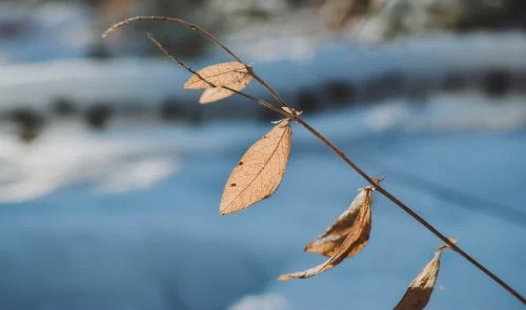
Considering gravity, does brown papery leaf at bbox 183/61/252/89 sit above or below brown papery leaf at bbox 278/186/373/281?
above

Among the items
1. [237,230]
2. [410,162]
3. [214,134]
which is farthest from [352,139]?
[237,230]

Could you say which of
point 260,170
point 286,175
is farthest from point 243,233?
point 260,170

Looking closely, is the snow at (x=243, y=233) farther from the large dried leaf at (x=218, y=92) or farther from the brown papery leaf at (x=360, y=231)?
the large dried leaf at (x=218, y=92)

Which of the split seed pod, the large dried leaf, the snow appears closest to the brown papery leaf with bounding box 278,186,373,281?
the split seed pod

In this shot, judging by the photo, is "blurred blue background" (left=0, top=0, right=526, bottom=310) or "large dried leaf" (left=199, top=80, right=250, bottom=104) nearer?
"large dried leaf" (left=199, top=80, right=250, bottom=104)

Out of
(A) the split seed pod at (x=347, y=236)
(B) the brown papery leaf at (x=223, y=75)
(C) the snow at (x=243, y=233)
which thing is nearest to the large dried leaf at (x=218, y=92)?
(B) the brown papery leaf at (x=223, y=75)

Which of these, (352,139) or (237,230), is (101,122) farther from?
(237,230)

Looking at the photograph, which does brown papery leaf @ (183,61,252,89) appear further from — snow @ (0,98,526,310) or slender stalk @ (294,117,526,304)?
snow @ (0,98,526,310)
